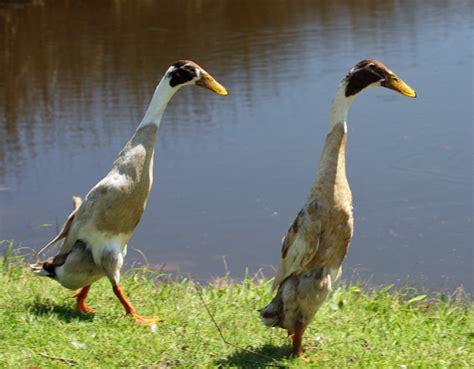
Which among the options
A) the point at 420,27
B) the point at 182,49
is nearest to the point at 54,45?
the point at 182,49

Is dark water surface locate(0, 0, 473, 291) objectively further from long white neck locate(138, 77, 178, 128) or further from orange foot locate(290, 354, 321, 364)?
orange foot locate(290, 354, 321, 364)

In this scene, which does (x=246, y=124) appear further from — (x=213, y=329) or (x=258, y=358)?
(x=258, y=358)

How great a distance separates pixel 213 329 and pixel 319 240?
0.89m

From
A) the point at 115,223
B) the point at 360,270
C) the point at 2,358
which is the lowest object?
the point at 360,270

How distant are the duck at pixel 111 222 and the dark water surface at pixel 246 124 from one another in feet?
4.96

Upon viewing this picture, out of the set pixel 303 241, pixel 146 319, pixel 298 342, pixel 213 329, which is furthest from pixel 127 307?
pixel 303 241

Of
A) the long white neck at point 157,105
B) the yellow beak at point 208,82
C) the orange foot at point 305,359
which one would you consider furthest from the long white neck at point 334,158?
the long white neck at point 157,105

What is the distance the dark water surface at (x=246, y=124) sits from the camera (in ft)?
25.4

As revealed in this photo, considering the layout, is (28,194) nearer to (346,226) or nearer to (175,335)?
(175,335)

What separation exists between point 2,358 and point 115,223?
1.15 m

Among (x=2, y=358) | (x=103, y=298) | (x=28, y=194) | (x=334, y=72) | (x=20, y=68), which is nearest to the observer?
(x=2, y=358)

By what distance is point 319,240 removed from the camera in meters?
5.04

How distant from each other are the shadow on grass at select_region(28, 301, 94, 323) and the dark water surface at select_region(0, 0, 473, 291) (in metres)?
1.56

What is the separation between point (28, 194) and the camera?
892cm
